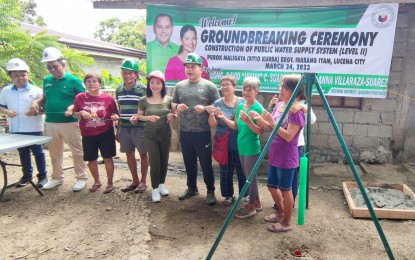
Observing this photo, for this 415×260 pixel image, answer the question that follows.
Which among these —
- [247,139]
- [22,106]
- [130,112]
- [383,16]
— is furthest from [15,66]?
[383,16]

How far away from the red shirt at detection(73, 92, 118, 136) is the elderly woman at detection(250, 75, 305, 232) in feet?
6.98

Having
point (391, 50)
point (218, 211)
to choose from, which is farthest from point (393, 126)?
point (218, 211)

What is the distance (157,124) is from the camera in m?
3.86

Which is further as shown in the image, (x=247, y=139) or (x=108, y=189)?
(x=108, y=189)

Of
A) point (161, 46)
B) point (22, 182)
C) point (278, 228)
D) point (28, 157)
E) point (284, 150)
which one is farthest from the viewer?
point (161, 46)

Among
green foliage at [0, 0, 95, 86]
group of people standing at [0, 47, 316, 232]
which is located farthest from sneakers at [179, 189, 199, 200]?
green foliage at [0, 0, 95, 86]

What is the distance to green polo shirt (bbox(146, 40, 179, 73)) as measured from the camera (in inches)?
232

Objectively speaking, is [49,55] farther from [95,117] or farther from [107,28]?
[107,28]

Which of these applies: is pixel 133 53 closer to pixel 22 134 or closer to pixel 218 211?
pixel 22 134

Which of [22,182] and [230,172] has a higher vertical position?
[230,172]

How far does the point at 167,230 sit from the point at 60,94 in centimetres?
241

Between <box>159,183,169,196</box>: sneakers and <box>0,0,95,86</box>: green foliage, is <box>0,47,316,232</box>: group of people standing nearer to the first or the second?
<box>159,183,169,196</box>: sneakers

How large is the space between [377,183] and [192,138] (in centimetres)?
279

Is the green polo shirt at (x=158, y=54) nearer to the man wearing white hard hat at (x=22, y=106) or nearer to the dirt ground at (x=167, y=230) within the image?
the man wearing white hard hat at (x=22, y=106)
